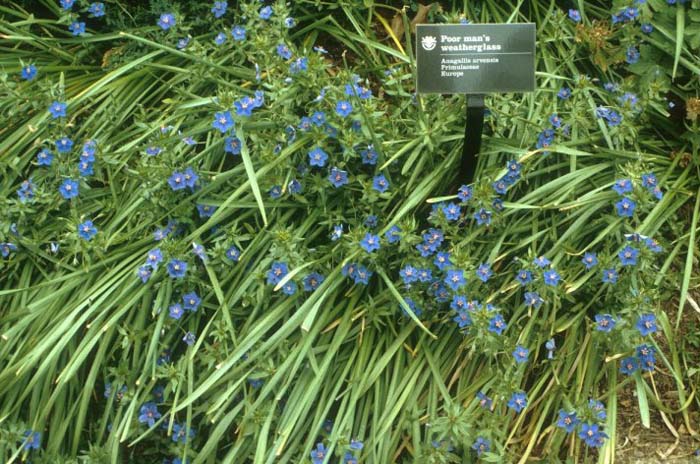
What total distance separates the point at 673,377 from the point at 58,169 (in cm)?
218

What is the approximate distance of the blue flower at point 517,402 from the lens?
7.27 feet

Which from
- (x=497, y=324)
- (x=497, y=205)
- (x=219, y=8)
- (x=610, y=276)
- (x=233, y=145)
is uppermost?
(x=219, y=8)

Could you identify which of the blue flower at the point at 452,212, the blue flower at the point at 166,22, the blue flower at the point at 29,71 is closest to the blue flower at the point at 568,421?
the blue flower at the point at 452,212

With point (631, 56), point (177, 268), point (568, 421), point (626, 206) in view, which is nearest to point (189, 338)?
point (177, 268)

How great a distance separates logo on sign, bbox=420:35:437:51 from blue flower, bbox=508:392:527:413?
1.04 metres

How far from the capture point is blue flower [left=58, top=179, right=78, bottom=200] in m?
2.53

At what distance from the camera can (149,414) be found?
7.61 feet

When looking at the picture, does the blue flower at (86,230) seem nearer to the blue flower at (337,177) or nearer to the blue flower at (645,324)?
the blue flower at (337,177)

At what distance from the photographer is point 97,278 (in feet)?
8.25

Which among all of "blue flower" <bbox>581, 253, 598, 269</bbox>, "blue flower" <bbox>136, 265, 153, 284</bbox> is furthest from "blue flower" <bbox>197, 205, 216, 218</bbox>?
"blue flower" <bbox>581, 253, 598, 269</bbox>

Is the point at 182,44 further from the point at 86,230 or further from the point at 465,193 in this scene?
the point at 465,193

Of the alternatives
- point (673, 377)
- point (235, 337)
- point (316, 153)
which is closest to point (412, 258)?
point (316, 153)

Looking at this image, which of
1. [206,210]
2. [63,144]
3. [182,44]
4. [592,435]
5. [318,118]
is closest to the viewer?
[592,435]

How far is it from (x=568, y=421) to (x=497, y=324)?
343 millimetres
